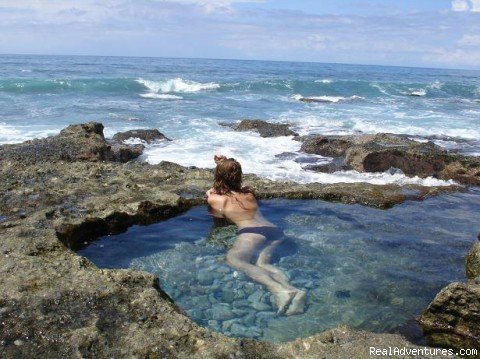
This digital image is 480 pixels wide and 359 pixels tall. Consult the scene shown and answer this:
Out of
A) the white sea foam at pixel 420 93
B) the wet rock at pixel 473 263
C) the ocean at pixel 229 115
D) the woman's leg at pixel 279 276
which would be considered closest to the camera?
the woman's leg at pixel 279 276

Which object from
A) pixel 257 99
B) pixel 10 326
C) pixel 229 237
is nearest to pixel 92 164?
pixel 229 237

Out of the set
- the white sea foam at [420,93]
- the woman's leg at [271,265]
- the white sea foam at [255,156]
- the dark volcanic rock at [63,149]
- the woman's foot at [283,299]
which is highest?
the white sea foam at [420,93]

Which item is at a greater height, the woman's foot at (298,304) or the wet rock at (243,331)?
the woman's foot at (298,304)

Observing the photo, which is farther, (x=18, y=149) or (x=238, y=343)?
(x=18, y=149)

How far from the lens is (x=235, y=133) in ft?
55.8

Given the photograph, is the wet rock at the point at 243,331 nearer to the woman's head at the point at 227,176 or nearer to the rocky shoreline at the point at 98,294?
the rocky shoreline at the point at 98,294

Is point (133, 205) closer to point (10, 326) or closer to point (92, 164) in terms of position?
point (92, 164)

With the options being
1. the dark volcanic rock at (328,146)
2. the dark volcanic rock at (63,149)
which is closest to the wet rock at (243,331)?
the dark volcanic rock at (63,149)

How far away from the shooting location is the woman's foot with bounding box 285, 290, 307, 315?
163 inches

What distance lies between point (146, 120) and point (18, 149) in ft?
39.2

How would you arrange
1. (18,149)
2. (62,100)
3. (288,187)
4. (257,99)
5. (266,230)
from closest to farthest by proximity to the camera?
(266,230) → (288,187) → (18,149) → (62,100) → (257,99)

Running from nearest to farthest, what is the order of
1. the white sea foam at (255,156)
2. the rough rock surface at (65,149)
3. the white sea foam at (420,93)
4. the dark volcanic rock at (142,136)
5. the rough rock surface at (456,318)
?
the rough rock surface at (456,318) < the rough rock surface at (65,149) < the white sea foam at (255,156) < the dark volcanic rock at (142,136) < the white sea foam at (420,93)

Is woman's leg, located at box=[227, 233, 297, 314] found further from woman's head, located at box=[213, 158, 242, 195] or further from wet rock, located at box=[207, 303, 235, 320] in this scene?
woman's head, located at box=[213, 158, 242, 195]

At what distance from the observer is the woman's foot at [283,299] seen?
13.6 feet
